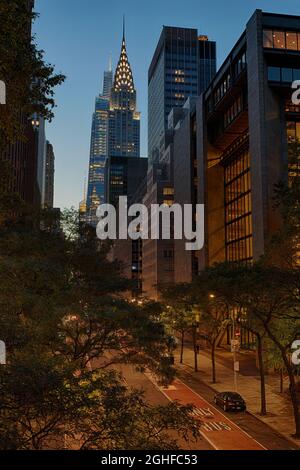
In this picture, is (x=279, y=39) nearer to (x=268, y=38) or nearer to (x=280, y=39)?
(x=280, y=39)

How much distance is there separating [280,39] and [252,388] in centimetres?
4165

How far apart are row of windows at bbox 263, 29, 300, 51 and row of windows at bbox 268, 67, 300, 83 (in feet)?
8.96

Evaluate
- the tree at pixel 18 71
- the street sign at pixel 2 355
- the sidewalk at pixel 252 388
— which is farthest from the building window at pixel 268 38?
the street sign at pixel 2 355

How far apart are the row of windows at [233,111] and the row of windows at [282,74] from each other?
8.07 metres

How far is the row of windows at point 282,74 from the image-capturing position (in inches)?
2154

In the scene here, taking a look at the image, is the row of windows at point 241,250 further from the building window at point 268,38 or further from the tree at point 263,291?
the tree at point 263,291

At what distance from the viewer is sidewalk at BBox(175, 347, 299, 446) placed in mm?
30638

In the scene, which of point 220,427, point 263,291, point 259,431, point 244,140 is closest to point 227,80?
point 244,140

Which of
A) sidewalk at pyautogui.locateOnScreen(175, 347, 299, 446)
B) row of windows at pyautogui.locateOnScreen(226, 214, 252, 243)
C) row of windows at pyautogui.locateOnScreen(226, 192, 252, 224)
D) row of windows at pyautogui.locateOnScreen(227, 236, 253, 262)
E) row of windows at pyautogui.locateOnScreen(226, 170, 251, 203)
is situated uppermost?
row of windows at pyautogui.locateOnScreen(226, 170, 251, 203)

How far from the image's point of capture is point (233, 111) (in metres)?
66.0

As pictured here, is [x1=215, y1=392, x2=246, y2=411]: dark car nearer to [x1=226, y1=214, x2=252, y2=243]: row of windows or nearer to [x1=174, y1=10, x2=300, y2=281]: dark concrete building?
[x1=174, y1=10, x2=300, y2=281]: dark concrete building

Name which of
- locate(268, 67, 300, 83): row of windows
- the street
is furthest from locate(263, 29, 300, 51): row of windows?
the street

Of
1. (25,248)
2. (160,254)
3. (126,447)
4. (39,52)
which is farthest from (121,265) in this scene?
(160,254)
